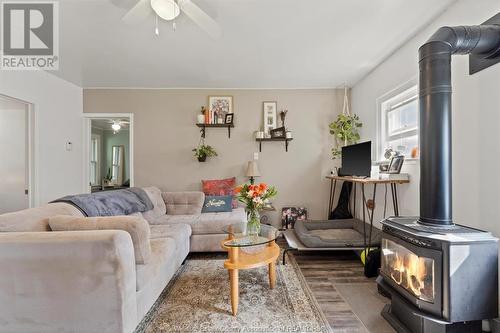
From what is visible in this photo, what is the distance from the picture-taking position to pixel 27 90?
2902 mm

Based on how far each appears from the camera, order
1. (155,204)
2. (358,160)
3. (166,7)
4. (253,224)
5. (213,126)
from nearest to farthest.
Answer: (166,7)
(253,224)
(358,160)
(155,204)
(213,126)

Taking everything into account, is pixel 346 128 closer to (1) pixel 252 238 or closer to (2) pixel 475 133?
(2) pixel 475 133

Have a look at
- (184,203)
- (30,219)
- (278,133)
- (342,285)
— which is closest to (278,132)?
(278,133)

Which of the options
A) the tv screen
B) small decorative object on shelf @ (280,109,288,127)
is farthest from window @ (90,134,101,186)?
the tv screen

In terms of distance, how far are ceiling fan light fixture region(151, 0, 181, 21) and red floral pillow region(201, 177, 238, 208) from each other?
8.18 feet

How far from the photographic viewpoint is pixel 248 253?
199 centimetres

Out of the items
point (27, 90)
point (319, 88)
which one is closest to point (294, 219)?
point (319, 88)

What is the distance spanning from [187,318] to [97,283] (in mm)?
747

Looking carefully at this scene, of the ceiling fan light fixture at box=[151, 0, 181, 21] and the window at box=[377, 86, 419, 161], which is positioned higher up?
the ceiling fan light fixture at box=[151, 0, 181, 21]

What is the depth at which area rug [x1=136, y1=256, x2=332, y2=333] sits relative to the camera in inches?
63.4

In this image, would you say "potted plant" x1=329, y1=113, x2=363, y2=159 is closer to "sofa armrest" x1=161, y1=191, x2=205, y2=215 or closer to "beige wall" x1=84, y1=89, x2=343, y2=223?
"beige wall" x1=84, y1=89, x2=343, y2=223

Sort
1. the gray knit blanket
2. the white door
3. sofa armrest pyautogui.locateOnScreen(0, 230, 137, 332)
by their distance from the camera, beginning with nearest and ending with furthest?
1. sofa armrest pyautogui.locateOnScreen(0, 230, 137, 332)
2. the gray knit blanket
3. the white door

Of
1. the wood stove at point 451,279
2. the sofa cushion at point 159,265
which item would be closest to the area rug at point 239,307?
the sofa cushion at point 159,265

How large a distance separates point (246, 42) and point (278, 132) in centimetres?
164
